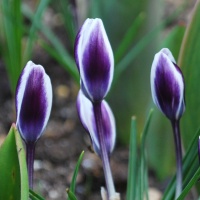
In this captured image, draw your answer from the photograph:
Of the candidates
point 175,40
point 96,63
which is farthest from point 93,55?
point 175,40

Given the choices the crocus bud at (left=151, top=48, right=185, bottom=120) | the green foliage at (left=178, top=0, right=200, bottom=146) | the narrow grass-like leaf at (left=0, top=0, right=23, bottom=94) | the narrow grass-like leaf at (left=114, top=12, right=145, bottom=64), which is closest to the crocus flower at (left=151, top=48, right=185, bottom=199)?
the crocus bud at (left=151, top=48, right=185, bottom=120)

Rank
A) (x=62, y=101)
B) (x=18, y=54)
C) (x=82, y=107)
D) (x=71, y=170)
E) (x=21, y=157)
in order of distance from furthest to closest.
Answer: (x=62, y=101) → (x=71, y=170) → (x=18, y=54) → (x=82, y=107) → (x=21, y=157)

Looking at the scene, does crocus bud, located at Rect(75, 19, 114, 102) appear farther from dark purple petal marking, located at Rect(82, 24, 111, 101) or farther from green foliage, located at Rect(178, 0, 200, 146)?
green foliage, located at Rect(178, 0, 200, 146)

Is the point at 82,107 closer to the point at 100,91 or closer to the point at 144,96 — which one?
the point at 100,91

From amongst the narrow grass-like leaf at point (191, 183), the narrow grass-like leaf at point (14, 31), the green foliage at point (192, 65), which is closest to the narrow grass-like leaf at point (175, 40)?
the green foliage at point (192, 65)

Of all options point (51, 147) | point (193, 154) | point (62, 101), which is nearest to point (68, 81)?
point (62, 101)

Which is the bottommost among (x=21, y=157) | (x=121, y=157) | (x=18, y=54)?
(x=121, y=157)

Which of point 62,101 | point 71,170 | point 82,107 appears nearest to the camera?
point 82,107

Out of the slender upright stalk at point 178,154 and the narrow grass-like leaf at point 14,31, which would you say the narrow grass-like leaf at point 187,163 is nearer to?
the slender upright stalk at point 178,154

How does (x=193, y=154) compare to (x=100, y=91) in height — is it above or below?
below
